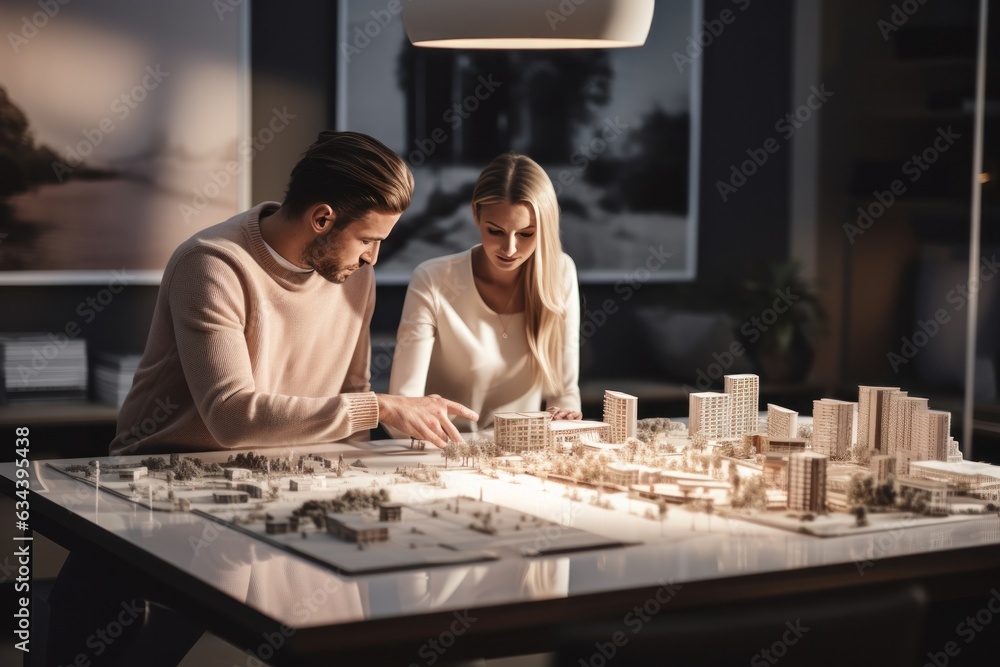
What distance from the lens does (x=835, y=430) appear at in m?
2.51

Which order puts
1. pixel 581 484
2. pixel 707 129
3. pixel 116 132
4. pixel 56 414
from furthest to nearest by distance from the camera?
1. pixel 707 129
2. pixel 116 132
3. pixel 56 414
4. pixel 581 484

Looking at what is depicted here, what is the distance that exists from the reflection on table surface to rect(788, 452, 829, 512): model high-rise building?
0.37 feet

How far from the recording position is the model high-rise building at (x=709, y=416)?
9.03 ft

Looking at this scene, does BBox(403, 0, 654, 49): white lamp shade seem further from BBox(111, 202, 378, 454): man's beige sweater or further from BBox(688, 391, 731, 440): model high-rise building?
BBox(688, 391, 731, 440): model high-rise building

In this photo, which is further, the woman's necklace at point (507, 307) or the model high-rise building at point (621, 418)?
the woman's necklace at point (507, 307)

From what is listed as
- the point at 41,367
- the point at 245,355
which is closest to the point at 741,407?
the point at 245,355

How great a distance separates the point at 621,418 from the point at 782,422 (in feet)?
1.20

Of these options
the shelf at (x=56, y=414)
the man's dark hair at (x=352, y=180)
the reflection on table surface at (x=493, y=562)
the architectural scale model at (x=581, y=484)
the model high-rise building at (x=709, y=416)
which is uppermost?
the man's dark hair at (x=352, y=180)

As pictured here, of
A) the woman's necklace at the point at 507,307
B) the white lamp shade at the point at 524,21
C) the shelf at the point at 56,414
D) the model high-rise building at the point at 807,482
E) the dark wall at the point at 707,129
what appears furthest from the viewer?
the dark wall at the point at 707,129

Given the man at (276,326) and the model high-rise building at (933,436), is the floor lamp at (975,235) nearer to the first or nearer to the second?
the model high-rise building at (933,436)

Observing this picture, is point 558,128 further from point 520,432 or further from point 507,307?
point 520,432

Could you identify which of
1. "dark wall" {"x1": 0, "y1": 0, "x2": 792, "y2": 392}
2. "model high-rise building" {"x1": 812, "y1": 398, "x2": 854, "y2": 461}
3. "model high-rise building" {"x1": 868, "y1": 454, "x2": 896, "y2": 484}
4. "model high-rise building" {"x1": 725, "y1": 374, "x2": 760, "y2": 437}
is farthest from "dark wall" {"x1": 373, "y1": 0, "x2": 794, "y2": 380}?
"model high-rise building" {"x1": 868, "y1": 454, "x2": 896, "y2": 484}

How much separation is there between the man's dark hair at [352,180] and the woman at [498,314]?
0.54 metres

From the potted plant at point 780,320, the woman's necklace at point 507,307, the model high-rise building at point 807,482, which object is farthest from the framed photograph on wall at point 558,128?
the model high-rise building at point 807,482
